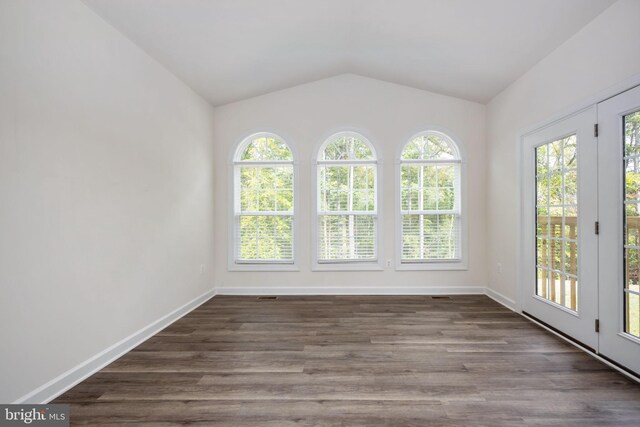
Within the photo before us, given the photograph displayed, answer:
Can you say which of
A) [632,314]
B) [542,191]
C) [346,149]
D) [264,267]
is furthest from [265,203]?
[632,314]

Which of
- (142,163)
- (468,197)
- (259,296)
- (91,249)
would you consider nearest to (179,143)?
(142,163)

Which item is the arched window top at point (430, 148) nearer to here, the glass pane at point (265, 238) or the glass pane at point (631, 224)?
the glass pane at point (265, 238)

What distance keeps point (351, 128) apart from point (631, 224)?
10.5ft

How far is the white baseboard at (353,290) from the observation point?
455 cm

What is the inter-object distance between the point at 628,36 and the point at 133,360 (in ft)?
14.5

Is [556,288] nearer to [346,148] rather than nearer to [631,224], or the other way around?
[631,224]

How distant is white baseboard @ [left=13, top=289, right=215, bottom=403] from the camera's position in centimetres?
195

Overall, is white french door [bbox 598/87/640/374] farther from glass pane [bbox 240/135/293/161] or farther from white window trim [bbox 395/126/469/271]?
glass pane [bbox 240/135/293/161]

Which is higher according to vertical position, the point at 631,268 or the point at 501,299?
the point at 631,268

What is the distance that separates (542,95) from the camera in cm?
323

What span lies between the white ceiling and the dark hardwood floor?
2762 millimetres

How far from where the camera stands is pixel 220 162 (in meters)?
4.68

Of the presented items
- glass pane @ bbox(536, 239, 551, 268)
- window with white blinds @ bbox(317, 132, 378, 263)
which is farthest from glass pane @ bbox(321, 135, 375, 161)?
glass pane @ bbox(536, 239, 551, 268)

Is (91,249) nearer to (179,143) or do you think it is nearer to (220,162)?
(179,143)
